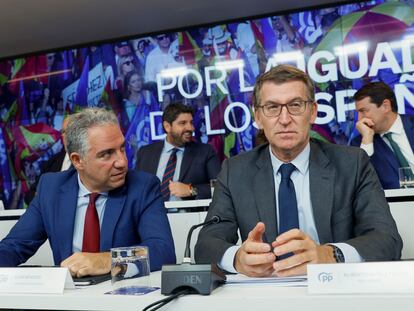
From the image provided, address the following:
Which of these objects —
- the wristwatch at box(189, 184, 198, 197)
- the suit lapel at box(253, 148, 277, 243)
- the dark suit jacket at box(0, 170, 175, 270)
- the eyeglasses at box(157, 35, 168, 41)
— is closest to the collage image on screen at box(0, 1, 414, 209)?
the eyeglasses at box(157, 35, 168, 41)

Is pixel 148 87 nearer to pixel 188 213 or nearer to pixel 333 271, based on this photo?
pixel 188 213

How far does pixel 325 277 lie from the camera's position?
0.97m

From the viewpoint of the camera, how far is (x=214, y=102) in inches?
239

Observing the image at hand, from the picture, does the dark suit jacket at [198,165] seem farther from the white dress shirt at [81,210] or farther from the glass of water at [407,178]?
the white dress shirt at [81,210]

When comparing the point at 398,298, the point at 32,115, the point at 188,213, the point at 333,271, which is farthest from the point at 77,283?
the point at 32,115

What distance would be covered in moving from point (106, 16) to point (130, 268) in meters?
5.00

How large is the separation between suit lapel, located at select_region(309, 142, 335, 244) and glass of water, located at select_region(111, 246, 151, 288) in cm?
59

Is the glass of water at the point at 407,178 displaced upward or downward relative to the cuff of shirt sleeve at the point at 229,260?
upward

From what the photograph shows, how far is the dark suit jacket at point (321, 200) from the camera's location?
1.55 metres

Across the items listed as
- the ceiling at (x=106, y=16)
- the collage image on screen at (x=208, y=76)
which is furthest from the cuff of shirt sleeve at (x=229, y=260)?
the ceiling at (x=106, y=16)

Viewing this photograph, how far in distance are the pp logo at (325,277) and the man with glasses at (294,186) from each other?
56 centimetres

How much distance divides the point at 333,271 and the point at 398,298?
0.41 feet

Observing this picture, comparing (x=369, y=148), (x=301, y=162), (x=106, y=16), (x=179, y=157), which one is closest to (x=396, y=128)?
(x=369, y=148)

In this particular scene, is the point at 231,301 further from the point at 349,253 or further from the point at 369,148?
the point at 369,148
